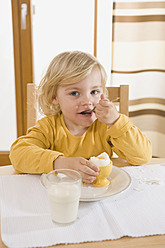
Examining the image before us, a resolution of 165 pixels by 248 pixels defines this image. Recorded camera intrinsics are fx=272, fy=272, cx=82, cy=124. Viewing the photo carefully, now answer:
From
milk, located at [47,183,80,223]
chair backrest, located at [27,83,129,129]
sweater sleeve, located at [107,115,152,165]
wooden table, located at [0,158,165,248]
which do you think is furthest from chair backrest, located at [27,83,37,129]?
wooden table, located at [0,158,165,248]

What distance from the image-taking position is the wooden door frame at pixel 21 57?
6.92ft

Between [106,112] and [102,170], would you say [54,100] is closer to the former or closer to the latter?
[106,112]

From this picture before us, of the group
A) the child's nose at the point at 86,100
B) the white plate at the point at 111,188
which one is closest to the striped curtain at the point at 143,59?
the child's nose at the point at 86,100

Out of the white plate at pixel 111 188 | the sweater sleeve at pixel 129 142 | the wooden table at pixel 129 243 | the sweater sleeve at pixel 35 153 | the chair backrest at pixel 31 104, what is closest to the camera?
the wooden table at pixel 129 243

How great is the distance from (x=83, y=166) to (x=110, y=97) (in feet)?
1.84

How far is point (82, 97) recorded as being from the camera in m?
1.09

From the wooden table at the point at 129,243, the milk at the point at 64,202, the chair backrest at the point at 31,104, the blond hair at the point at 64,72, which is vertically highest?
the blond hair at the point at 64,72

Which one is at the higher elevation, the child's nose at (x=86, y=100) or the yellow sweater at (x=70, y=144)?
the child's nose at (x=86, y=100)

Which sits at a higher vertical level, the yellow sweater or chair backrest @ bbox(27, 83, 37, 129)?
chair backrest @ bbox(27, 83, 37, 129)

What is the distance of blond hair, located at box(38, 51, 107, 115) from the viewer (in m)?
1.07

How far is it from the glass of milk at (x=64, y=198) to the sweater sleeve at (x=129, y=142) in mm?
379

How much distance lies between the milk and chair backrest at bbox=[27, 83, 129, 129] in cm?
62

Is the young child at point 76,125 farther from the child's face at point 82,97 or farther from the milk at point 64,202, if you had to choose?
the milk at point 64,202

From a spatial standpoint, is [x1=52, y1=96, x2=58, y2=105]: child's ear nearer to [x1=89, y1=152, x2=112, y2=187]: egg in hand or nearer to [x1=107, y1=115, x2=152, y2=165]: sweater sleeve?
[x1=107, y1=115, x2=152, y2=165]: sweater sleeve
